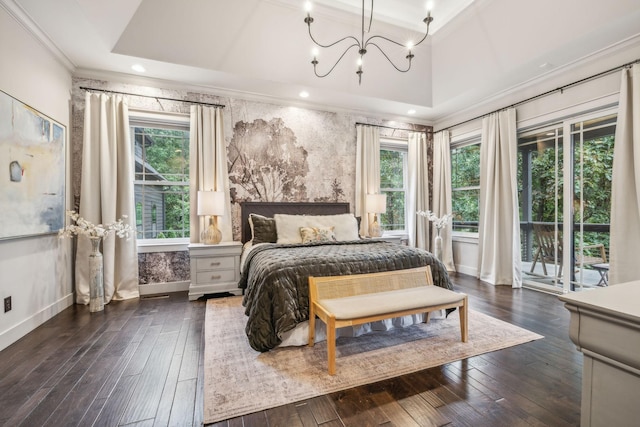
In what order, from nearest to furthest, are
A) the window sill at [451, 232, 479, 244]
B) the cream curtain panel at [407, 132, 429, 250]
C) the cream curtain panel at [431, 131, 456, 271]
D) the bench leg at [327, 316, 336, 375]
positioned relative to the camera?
the bench leg at [327, 316, 336, 375] < the window sill at [451, 232, 479, 244] < the cream curtain panel at [431, 131, 456, 271] < the cream curtain panel at [407, 132, 429, 250]

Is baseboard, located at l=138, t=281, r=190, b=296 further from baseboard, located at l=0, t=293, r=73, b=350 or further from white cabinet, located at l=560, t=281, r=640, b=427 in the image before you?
white cabinet, located at l=560, t=281, r=640, b=427

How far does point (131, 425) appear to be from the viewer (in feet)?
4.65

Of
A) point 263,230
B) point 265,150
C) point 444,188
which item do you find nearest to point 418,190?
point 444,188

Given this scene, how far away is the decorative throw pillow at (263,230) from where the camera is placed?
11.9ft

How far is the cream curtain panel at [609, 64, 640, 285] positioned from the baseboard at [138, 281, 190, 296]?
4.81m

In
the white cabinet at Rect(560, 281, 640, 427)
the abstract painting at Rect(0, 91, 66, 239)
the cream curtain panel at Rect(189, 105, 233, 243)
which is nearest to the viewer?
the white cabinet at Rect(560, 281, 640, 427)

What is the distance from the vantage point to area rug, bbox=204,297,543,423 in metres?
1.65

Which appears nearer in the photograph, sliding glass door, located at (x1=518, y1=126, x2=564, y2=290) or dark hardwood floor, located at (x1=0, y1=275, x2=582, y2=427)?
dark hardwood floor, located at (x1=0, y1=275, x2=582, y2=427)

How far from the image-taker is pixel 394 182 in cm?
517

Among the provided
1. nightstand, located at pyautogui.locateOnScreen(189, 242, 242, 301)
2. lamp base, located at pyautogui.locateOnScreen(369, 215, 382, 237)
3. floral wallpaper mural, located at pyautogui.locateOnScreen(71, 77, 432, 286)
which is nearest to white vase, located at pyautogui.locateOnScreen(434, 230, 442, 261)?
lamp base, located at pyautogui.locateOnScreen(369, 215, 382, 237)

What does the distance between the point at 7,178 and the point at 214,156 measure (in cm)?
197

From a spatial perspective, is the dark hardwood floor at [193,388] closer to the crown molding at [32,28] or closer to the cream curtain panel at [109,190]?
the cream curtain panel at [109,190]

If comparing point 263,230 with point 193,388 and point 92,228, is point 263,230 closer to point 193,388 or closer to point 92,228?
point 92,228

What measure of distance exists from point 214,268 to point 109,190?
1521mm
